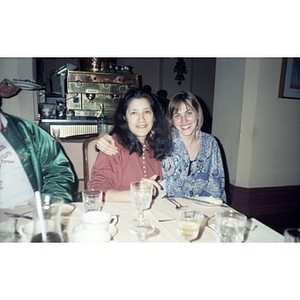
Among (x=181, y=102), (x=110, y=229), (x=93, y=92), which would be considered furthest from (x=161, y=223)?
(x=93, y=92)

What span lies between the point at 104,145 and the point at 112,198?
31cm

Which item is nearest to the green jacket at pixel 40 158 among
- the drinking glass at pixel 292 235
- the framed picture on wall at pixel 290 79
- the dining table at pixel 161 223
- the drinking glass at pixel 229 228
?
the dining table at pixel 161 223

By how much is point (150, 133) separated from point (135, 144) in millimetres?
133

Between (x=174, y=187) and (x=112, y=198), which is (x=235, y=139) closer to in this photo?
(x=174, y=187)

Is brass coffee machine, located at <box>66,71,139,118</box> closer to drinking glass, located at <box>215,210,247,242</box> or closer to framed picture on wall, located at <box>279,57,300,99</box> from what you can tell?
framed picture on wall, located at <box>279,57,300,99</box>

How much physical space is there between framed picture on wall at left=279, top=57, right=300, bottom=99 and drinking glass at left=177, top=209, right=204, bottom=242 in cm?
199

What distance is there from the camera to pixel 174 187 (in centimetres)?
140

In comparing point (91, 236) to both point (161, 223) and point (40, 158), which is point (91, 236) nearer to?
point (161, 223)

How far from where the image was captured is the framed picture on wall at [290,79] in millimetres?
2283

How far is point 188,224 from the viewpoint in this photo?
73cm

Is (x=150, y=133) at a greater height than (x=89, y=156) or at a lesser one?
greater

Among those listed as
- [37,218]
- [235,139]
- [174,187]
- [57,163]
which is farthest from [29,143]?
[235,139]

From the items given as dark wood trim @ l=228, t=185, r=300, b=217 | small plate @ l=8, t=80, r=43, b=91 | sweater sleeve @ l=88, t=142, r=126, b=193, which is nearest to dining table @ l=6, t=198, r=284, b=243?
sweater sleeve @ l=88, t=142, r=126, b=193

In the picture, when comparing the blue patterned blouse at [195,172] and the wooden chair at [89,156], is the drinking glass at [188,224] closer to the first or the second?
the blue patterned blouse at [195,172]
